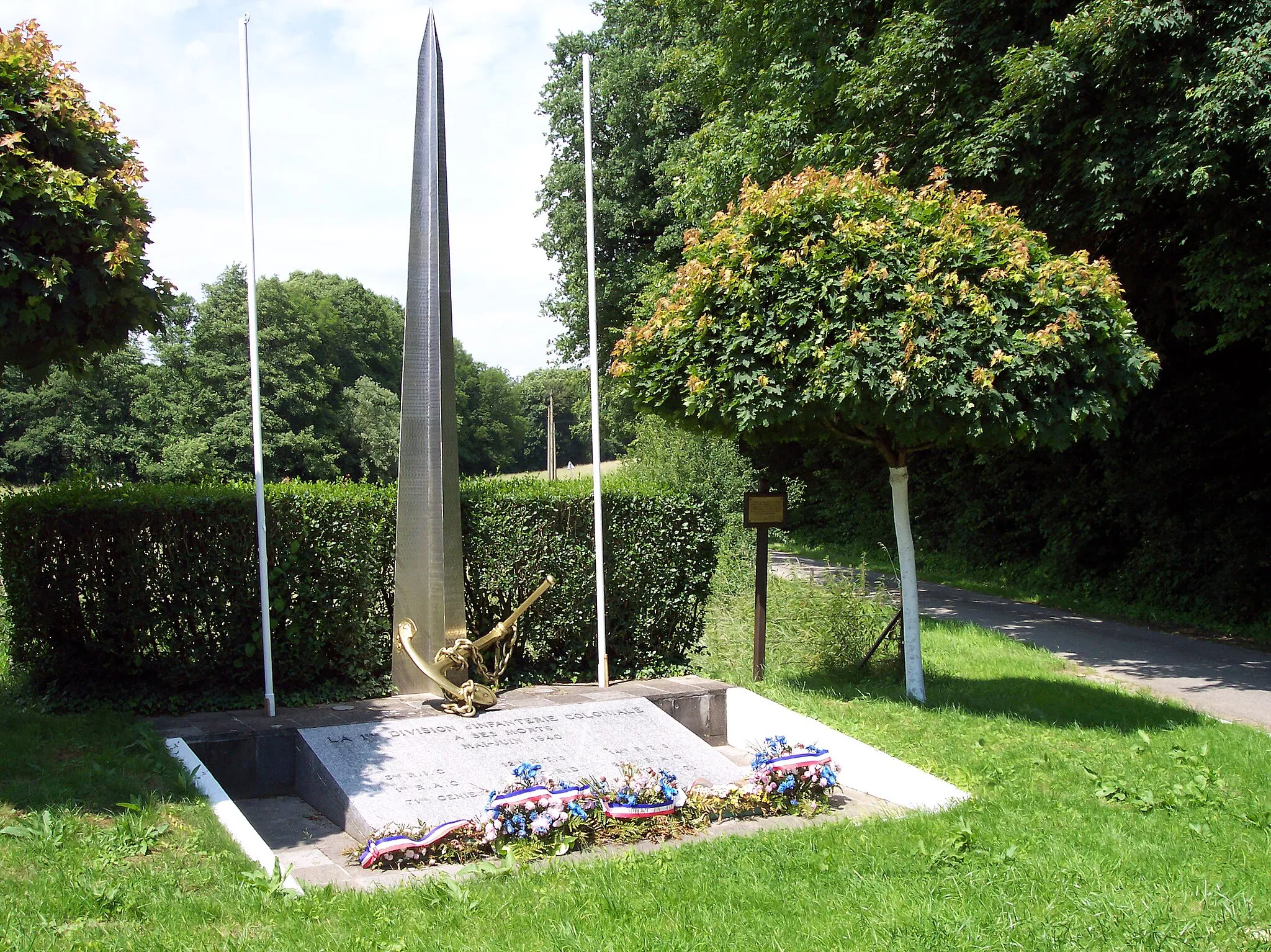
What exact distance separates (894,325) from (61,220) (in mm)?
4976

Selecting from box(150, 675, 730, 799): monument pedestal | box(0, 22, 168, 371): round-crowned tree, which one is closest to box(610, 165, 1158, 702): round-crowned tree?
box(150, 675, 730, 799): monument pedestal

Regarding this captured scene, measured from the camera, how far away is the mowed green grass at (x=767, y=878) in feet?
12.8

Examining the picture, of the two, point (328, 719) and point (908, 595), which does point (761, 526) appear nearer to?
point (908, 595)

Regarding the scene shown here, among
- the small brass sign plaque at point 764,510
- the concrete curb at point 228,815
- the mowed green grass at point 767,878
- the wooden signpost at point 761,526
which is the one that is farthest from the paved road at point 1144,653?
the concrete curb at point 228,815

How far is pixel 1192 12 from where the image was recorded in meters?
8.88

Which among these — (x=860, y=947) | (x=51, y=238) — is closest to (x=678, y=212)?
(x=51, y=238)

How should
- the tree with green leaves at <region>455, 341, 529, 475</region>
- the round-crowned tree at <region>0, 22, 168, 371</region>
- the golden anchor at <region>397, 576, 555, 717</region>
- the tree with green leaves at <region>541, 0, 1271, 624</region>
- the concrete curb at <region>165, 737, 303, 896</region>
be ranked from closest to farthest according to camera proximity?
the round-crowned tree at <region>0, 22, 168, 371</region>, the concrete curb at <region>165, 737, 303, 896</region>, the golden anchor at <region>397, 576, 555, 717</region>, the tree with green leaves at <region>541, 0, 1271, 624</region>, the tree with green leaves at <region>455, 341, 529, 475</region>

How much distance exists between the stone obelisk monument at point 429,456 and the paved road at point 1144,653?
4.36 metres

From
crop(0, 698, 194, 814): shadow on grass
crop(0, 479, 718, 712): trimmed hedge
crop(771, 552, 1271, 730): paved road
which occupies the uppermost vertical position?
crop(0, 479, 718, 712): trimmed hedge

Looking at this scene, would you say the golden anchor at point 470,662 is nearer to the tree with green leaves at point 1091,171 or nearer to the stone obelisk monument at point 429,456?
the stone obelisk monument at point 429,456

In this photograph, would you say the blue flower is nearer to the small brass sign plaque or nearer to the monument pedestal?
the monument pedestal

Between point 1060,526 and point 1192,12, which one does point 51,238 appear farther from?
point 1060,526

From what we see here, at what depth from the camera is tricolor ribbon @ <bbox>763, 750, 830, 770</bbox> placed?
6.11m

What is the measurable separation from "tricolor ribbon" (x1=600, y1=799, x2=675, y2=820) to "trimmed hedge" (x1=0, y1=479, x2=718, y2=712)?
9.56 ft
